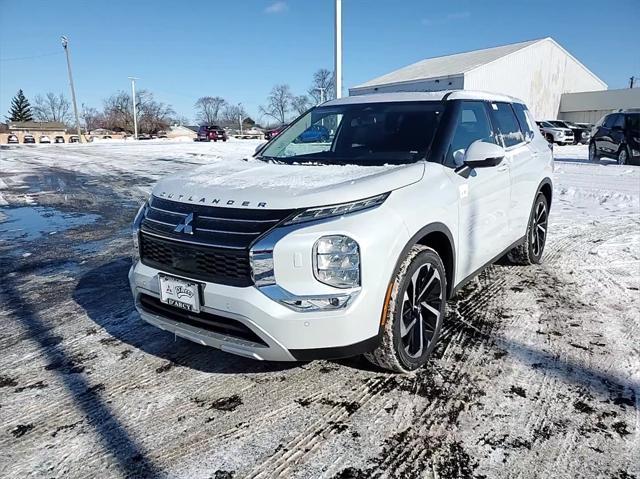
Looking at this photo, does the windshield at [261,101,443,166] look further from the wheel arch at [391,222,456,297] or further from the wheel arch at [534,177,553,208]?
the wheel arch at [534,177,553,208]

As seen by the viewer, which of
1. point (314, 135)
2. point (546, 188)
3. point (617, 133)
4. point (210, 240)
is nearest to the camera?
point (210, 240)

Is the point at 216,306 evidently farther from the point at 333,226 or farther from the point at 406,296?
the point at 406,296

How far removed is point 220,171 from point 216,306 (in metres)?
1.26

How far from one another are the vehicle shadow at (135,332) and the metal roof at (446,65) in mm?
40974

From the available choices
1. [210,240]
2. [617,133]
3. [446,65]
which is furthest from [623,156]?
[446,65]

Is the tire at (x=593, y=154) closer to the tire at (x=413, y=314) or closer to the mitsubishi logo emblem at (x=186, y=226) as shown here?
the tire at (x=413, y=314)

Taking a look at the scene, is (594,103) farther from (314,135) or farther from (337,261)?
(337,261)

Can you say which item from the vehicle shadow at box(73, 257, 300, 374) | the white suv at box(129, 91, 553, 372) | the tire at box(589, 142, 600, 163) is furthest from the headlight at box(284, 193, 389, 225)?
the tire at box(589, 142, 600, 163)

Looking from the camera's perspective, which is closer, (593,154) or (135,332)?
(135,332)

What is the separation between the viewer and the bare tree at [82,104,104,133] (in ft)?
301

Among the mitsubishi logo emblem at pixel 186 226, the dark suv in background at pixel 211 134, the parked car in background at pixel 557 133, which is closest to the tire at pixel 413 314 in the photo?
the mitsubishi logo emblem at pixel 186 226

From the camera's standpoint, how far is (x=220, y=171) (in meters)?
3.45

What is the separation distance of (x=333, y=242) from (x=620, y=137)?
1688 cm

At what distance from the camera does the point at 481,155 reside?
3.23 metres
